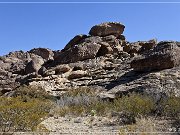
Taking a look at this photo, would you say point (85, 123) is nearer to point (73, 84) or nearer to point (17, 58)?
point (73, 84)

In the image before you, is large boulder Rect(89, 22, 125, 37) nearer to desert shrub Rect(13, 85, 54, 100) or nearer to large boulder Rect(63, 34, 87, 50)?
large boulder Rect(63, 34, 87, 50)

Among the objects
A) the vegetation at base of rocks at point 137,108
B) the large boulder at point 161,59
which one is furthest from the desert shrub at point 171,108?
the large boulder at point 161,59

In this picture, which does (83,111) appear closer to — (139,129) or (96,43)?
(139,129)

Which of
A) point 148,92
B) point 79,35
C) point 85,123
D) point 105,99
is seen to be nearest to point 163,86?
point 148,92

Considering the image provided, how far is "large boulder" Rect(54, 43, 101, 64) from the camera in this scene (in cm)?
3950

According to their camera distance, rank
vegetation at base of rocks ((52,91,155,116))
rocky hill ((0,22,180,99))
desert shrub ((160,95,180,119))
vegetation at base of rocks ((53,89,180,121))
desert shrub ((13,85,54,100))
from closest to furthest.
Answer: desert shrub ((160,95,180,119)) < vegetation at base of rocks ((53,89,180,121)) < vegetation at base of rocks ((52,91,155,116)) < rocky hill ((0,22,180,99)) < desert shrub ((13,85,54,100))

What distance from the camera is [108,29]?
4512cm

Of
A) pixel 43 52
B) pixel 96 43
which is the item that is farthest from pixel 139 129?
pixel 43 52

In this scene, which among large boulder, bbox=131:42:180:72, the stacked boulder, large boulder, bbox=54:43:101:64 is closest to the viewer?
large boulder, bbox=131:42:180:72

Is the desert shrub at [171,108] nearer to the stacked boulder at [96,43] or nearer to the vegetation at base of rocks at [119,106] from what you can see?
the vegetation at base of rocks at [119,106]

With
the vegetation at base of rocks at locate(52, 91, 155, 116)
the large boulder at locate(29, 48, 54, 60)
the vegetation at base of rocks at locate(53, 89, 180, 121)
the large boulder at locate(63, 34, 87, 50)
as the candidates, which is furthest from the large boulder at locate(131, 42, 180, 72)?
the large boulder at locate(29, 48, 54, 60)

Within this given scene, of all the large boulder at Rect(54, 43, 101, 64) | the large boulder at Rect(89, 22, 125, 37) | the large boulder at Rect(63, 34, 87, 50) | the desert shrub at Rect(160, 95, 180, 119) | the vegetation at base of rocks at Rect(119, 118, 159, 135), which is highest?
the large boulder at Rect(89, 22, 125, 37)

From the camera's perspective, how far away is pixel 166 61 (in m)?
25.9

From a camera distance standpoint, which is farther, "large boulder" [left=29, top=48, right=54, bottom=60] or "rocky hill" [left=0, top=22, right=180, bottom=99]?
"large boulder" [left=29, top=48, right=54, bottom=60]
